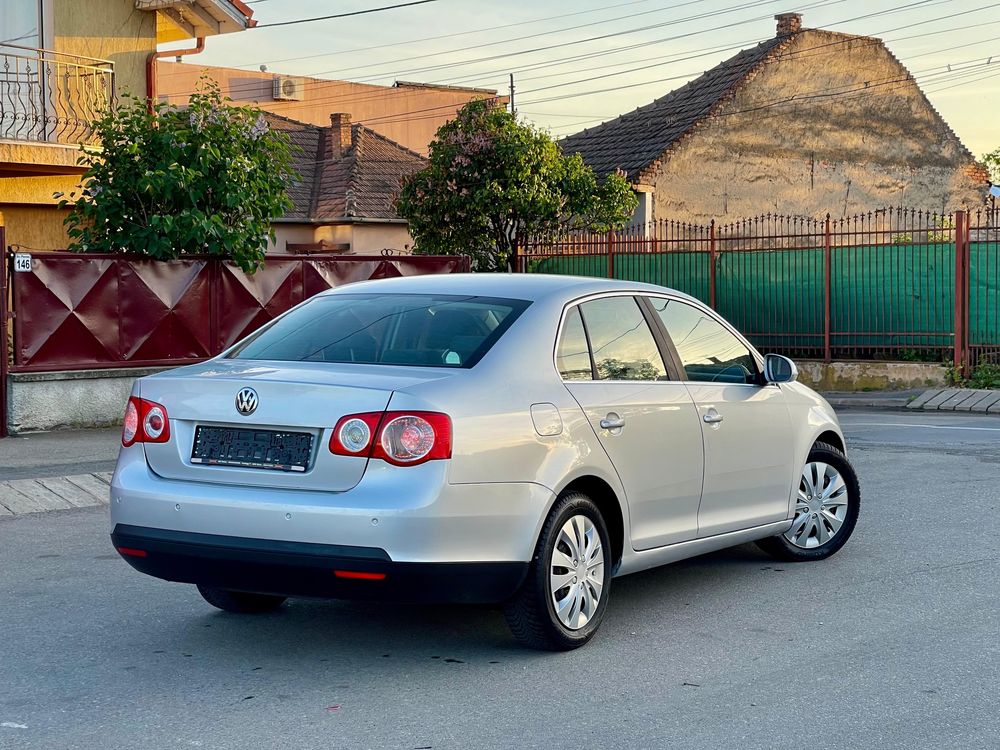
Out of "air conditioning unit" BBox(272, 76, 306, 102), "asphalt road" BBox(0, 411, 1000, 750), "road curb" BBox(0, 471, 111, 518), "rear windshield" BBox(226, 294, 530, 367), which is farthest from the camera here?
"air conditioning unit" BBox(272, 76, 306, 102)

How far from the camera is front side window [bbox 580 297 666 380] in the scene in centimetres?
655

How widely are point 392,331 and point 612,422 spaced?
41.6 inches

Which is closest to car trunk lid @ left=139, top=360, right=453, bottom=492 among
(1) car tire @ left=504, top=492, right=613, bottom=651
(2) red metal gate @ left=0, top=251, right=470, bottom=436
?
(1) car tire @ left=504, top=492, right=613, bottom=651

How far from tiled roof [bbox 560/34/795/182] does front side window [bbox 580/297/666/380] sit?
88.2ft

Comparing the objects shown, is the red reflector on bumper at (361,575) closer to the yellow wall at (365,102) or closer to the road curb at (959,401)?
the road curb at (959,401)

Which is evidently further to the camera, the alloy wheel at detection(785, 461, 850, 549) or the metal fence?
the metal fence

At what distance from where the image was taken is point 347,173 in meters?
45.2

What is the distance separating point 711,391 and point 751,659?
1.65 metres

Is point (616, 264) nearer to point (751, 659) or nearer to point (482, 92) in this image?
point (751, 659)

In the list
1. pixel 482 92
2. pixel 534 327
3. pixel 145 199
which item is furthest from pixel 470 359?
pixel 482 92

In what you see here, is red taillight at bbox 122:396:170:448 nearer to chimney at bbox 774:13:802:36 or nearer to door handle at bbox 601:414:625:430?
door handle at bbox 601:414:625:430

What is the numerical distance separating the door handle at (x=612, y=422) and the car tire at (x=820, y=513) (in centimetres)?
195

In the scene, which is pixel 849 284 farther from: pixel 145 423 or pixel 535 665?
pixel 145 423

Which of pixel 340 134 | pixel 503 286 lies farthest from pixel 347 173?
pixel 503 286
